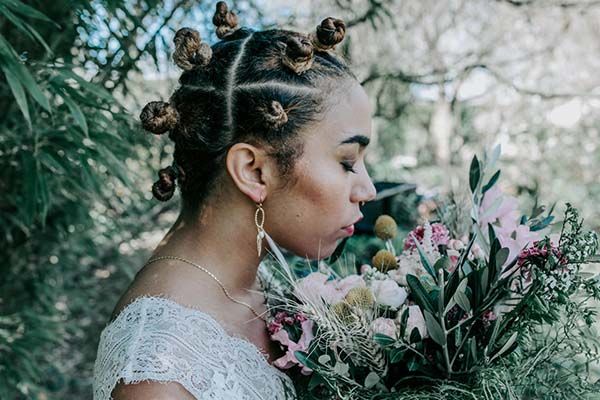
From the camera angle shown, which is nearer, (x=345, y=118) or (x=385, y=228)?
(x=345, y=118)

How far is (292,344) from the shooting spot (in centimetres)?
138

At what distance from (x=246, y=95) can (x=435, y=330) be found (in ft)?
2.10

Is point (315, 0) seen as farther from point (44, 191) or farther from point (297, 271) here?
point (297, 271)

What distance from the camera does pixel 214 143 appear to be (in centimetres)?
148

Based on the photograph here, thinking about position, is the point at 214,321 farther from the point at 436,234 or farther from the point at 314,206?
the point at 436,234

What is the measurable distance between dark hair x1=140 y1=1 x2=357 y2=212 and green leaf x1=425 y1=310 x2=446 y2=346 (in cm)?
45

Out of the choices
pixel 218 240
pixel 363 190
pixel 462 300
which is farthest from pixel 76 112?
pixel 462 300

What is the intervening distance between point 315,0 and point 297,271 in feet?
8.29

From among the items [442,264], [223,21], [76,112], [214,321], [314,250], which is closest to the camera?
[442,264]

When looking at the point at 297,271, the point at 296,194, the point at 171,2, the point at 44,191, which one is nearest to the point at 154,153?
the point at 171,2

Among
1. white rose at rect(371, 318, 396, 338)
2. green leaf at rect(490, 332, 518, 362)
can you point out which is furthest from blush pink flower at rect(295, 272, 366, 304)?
green leaf at rect(490, 332, 518, 362)

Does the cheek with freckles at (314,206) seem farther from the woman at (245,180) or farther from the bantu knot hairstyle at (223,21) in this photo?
the bantu knot hairstyle at (223,21)

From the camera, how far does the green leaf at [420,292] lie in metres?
1.23

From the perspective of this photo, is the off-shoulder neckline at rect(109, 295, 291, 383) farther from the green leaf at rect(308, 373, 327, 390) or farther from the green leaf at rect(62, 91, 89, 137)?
the green leaf at rect(62, 91, 89, 137)
